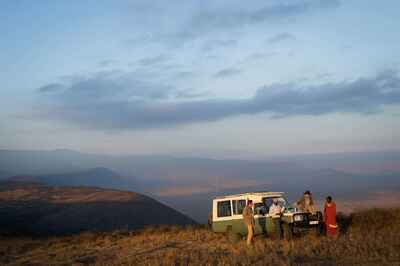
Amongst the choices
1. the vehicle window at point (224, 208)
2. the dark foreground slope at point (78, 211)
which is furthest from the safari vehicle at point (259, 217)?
the dark foreground slope at point (78, 211)

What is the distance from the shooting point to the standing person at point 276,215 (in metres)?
20.5

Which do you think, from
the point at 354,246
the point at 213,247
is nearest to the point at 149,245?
the point at 213,247

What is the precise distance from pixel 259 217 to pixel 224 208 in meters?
1.90

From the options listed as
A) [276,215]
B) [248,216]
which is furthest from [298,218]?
[248,216]

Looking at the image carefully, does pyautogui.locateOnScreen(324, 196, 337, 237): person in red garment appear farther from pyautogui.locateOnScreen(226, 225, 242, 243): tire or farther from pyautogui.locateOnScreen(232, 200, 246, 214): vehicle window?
pyautogui.locateOnScreen(226, 225, 242, 243): tire

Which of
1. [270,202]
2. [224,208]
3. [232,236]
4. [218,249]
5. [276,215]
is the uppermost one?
[270,202]

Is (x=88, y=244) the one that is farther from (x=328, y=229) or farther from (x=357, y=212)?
(x=357, y=212)

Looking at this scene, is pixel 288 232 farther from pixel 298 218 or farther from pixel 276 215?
pixel 276 215

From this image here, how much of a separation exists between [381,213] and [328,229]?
6.30m

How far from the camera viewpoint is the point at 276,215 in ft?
68.2

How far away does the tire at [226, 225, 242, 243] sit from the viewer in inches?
849

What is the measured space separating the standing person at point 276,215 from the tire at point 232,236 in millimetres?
1779

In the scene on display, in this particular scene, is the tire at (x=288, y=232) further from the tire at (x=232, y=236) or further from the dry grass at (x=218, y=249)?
the tire at (x=232, y=236)

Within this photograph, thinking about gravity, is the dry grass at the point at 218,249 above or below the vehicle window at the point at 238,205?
below
